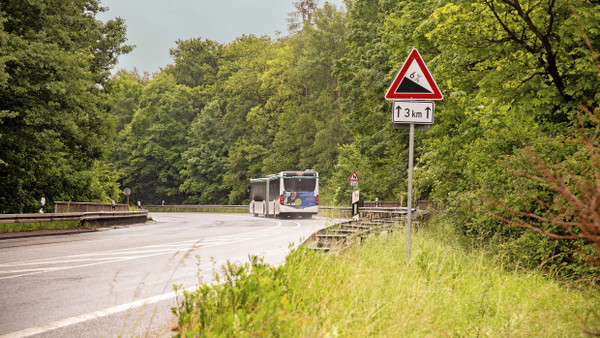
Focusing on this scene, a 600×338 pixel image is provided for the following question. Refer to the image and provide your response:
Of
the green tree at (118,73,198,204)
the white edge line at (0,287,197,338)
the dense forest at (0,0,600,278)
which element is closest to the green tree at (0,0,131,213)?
the dense forest at (0,0,600,278)

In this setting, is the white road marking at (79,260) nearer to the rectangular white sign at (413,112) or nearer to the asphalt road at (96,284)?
the asphalt road at (96,284)

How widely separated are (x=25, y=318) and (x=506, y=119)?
9671 mm

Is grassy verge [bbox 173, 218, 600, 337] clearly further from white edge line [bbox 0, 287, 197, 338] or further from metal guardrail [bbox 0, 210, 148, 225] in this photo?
metal guardrail [bbox 0, 210, 148, 225]

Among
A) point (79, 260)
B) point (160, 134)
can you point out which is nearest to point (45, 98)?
point (79, 260)

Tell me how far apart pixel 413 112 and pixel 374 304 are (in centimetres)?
369

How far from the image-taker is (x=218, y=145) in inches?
2598

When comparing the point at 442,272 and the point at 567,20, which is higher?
the point at 567,20

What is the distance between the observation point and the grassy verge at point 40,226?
1855 cm

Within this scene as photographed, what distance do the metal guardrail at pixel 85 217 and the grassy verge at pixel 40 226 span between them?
18 cm

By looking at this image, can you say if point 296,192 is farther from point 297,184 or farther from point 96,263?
point 96,263

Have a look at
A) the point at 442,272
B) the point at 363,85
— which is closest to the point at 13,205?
the point at 363,85

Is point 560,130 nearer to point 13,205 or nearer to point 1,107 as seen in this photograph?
point 1,107

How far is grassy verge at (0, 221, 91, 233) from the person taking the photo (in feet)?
60.9

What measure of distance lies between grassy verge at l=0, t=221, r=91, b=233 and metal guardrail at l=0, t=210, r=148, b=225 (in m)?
0.18
